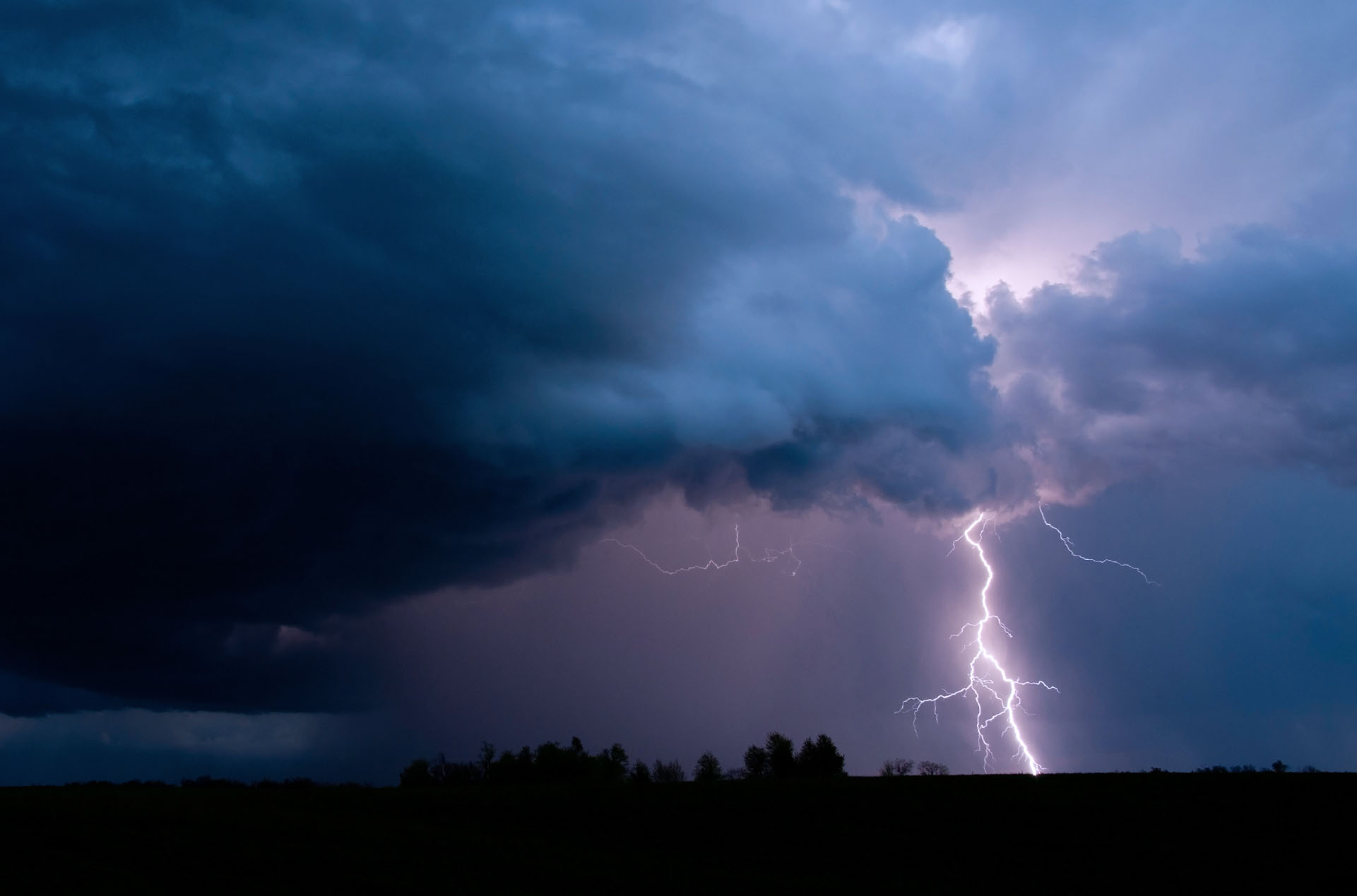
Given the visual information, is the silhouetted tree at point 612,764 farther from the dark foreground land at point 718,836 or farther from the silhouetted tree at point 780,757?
the dark foreground land at point 718,836

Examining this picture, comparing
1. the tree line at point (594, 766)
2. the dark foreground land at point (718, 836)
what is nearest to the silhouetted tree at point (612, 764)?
the tree line at point (594, 766)

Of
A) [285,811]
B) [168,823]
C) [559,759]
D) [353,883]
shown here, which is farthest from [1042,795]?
[559,759]

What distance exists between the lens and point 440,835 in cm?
3262

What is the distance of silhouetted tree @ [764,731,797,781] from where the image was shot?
276 ft

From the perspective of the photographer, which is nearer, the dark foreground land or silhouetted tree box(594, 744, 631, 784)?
the dark foreground land

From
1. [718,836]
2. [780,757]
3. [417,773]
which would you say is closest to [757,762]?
[780,757]

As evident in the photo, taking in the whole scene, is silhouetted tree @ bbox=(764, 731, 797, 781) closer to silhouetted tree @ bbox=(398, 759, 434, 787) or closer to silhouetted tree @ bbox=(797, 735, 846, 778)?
silhouetted tree @ bbox=(797, 735, 846, 778)

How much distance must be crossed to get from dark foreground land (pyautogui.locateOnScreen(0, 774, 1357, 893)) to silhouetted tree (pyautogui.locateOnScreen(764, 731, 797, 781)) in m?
44.2

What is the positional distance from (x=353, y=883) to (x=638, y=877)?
313 inches

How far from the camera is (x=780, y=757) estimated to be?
84.6 metres

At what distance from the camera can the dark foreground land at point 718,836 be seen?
2578 cm

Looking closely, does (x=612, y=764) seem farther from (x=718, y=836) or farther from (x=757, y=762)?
(x=718, y=836)

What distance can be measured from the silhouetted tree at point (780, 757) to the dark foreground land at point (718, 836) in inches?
1740

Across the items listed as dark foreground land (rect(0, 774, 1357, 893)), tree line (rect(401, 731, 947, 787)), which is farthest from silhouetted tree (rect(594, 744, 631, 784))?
dark foreground land (rect(0, 774, 1357, 893))
